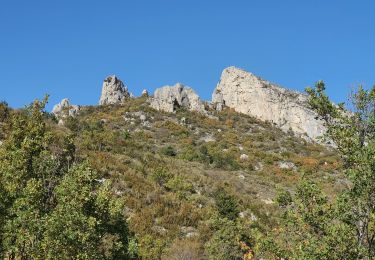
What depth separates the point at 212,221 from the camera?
24.5 m

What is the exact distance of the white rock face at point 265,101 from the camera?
8119cm

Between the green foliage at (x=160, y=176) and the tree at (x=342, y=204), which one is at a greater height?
the green foliage at (x=160, y=176)

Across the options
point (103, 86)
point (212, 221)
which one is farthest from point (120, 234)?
point (103, 86)

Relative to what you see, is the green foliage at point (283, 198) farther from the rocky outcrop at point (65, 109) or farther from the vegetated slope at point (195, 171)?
the rocky outcrop at point (65, 109)

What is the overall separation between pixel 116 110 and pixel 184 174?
44.7 meters

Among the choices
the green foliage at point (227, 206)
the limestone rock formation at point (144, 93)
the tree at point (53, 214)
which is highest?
the limestone rock formation at point (144, 93)

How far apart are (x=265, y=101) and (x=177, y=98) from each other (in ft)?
59.2

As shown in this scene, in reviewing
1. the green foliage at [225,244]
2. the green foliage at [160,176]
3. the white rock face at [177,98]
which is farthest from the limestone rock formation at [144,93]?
the green foliage at [225,244]

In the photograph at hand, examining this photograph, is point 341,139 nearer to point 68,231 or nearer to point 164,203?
point 68,231

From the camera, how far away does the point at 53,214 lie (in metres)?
10.9

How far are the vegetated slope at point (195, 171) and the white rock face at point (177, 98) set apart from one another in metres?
2.31

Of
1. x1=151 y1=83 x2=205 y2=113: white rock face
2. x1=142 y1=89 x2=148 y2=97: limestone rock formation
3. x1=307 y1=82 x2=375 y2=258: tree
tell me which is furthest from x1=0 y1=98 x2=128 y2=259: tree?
x1=142 y1=89 x2=148 y2=97: limestone rock formation

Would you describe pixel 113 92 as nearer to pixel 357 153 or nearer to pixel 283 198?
pixel 283 198

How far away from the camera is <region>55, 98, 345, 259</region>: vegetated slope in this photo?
902 inches
